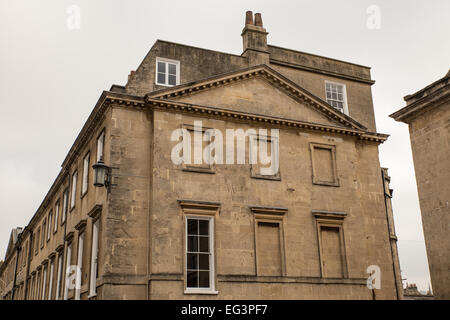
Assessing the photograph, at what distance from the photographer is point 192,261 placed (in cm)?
2031

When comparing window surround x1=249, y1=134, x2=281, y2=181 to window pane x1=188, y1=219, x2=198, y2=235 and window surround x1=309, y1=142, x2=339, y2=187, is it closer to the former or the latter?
window surround x1=309, y1=142, x2=339, y2=187

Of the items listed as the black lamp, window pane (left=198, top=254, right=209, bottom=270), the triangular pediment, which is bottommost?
window pane (left=198, top=254, right=209, bottom=270)

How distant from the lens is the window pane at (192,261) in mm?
20219

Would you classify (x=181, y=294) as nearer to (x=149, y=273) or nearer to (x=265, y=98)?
(x=149, y=273)

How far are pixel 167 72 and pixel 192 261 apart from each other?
8.23m

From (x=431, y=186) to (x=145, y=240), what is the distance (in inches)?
411

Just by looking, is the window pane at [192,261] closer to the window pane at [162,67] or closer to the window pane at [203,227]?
the window pane at [203,227]

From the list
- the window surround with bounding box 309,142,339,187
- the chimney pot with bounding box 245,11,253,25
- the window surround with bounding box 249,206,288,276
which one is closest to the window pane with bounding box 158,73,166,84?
the chimney pot with bounding box 245,11,253,25

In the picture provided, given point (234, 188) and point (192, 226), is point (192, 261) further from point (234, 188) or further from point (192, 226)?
point (234, 188)

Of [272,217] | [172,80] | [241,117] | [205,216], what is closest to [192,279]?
[205,216]

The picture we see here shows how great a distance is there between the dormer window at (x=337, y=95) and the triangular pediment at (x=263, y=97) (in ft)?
5.70

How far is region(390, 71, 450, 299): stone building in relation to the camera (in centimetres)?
1681

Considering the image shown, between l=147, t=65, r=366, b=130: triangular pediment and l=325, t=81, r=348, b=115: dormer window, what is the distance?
174 centimetres

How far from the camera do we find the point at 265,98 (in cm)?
2372
